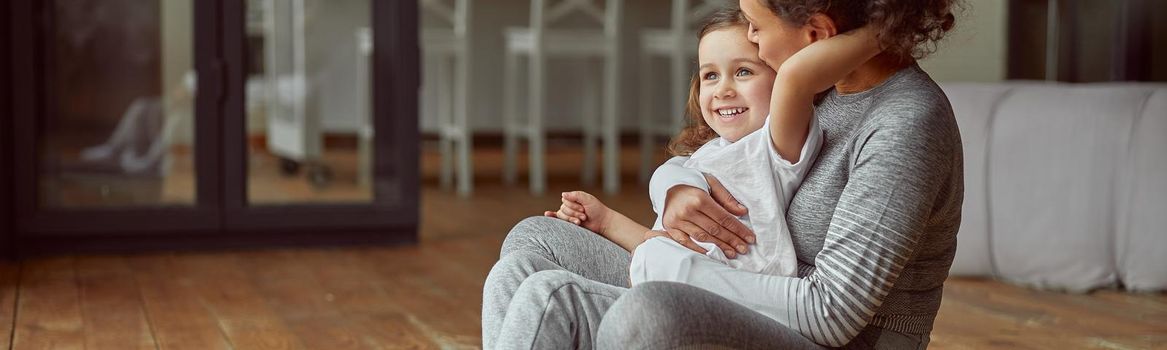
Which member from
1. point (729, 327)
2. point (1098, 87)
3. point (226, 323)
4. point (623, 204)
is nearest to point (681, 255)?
point (729, 327)

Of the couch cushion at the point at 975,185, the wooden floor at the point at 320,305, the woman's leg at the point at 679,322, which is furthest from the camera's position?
the couch cushion at the point at 975,185

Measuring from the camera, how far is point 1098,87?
9.37 ft

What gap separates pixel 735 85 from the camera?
125 centimetres

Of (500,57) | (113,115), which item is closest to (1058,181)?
(113,115)

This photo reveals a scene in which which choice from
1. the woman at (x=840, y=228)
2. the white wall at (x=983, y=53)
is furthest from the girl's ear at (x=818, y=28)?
the white wall at (x=983, y=53)

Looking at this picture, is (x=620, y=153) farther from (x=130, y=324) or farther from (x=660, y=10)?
(x=130, y=324)

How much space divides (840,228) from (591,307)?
9.1 inches

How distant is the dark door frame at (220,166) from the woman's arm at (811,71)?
247 centimetres

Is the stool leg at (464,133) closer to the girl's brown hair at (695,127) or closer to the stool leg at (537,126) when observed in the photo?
the stool leg at (537,126)

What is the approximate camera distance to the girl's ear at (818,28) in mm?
1135

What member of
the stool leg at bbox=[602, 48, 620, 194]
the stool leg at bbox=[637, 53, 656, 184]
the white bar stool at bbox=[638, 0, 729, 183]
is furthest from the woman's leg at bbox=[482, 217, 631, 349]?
the stool leg at bbox=[637, 53, 656, 184]

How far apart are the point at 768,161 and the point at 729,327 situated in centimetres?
16

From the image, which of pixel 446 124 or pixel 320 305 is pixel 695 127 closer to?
pixel 320 305

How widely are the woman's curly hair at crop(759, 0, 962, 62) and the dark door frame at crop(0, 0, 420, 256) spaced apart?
246 centimetres
